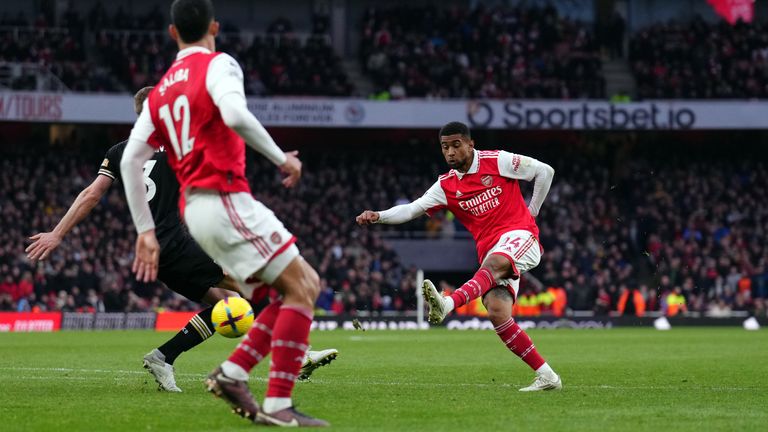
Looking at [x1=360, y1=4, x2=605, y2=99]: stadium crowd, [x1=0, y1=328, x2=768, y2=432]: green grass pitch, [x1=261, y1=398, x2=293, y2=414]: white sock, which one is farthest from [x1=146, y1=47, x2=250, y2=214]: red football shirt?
[x1=360, y1=4, x2=605, y2=99]: stadium crowd

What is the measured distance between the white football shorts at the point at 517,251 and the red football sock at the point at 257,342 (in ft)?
Answer: 11.1

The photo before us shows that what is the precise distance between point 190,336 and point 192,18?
3584 mm

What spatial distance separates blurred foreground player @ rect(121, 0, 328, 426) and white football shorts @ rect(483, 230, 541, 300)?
3521mm

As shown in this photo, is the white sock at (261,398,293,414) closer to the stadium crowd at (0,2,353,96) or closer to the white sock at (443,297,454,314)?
the white sock at (443,297,454,314)

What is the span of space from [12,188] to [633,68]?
20550 millimetres

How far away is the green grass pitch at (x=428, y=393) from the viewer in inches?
264

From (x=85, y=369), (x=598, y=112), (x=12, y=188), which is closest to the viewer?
(x=85, y=369)

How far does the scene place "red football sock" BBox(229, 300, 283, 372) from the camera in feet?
20.9

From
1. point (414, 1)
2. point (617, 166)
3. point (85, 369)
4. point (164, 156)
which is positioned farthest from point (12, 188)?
point (164, 156)

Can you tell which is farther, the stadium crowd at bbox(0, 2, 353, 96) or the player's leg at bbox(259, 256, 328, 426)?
the stadium crowd at bbox(0, 2, 353, 96)

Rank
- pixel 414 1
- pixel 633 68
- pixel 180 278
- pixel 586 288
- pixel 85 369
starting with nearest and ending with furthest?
pixel 180 278 < pixel 85 369 < pixel 586 288 < pixel 633 68 < pixel 414 1

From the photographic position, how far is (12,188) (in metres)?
35.1

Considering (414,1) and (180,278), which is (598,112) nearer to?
(414,1)

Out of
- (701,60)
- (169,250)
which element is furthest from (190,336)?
(701,60)
